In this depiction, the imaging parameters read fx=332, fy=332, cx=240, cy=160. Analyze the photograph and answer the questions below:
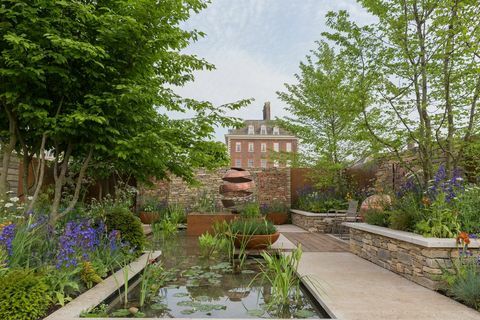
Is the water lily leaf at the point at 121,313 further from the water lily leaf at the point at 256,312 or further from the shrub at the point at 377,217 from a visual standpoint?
the shrub at the point at 377,217

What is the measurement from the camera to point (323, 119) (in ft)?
39.2

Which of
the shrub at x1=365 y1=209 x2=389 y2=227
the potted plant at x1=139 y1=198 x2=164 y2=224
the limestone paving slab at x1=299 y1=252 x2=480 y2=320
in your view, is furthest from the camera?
Answer: the potted plant at x1=139 y1=198 x2=164 y2=224

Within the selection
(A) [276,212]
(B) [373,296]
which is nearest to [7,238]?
(B) [373,296]

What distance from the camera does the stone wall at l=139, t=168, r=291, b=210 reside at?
13.3m

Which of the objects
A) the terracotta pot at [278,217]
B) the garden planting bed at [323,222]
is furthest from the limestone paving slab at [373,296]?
the terracotta pot at [278,217]

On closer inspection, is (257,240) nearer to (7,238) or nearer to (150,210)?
(7,238)

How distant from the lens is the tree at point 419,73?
5.16 m

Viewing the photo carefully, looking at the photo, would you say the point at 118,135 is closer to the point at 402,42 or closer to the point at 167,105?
the point at 167,105

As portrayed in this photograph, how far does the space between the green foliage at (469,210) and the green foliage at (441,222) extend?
0.10 m

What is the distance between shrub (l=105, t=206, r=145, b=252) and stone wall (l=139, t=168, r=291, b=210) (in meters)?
7.84

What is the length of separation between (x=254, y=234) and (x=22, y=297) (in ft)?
12.7

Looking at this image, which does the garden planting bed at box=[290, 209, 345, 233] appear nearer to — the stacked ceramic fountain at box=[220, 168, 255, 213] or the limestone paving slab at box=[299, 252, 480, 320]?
the stacked ceramic fountain at box=[220, 168, 255, 213]

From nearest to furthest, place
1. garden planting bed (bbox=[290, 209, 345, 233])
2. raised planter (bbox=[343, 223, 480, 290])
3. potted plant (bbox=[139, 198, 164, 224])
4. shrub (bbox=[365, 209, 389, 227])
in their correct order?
raised planter (bbox=[343, 223, 480, 290])
shrub (bbox=[365, 209, 389, 227])
garden planting bed (bbox=[290, 209, 345, 233])
potted plant (bbox=[139, 198, 164, 224])

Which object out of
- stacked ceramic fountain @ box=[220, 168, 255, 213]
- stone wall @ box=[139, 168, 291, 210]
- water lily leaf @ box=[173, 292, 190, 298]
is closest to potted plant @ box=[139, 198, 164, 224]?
stone wall @ box=[139, 168, 291, 210]
